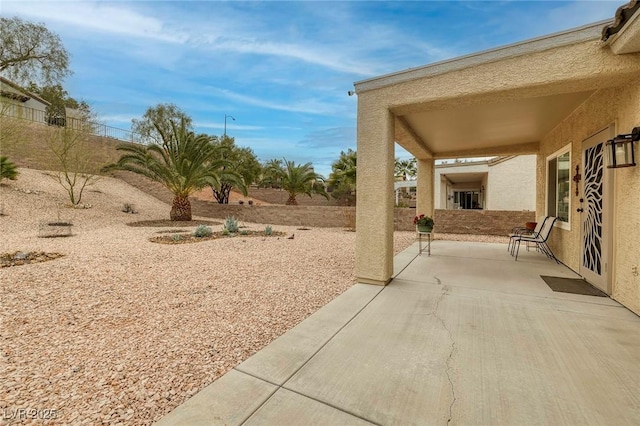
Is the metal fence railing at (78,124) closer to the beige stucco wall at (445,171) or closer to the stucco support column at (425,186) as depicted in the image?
the stucco support column at (425,186)

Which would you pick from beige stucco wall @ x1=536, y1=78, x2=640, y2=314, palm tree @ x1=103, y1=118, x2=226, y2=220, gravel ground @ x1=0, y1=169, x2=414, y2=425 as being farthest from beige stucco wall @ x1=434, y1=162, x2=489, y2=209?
palm tree @ x1=103, y1=118, x2=226, y2=220

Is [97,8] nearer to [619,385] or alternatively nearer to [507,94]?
[507,94]

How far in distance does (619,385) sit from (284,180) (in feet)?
67.6

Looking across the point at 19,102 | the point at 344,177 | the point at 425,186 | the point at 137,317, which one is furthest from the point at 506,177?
the point at 19,102

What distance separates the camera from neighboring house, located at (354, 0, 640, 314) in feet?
11.8

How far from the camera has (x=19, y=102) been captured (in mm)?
16141

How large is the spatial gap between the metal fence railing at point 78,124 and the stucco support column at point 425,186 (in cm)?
1938

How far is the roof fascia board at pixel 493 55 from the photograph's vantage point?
3.54m

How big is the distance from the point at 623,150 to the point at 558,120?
3.45 metres

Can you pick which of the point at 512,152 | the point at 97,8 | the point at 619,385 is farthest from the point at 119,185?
the point at 619,385

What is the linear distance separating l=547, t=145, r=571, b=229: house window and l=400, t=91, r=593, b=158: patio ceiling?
0.80 m

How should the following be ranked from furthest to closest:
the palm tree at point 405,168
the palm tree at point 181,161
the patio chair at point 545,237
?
the palm tree at point 405,168, the palm tree at point 181,161, the patio chair at point 545,237

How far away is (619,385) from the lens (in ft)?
7.41

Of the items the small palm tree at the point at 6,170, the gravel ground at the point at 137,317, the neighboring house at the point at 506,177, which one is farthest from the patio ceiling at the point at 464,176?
the small palm tree at the point at 6,170
